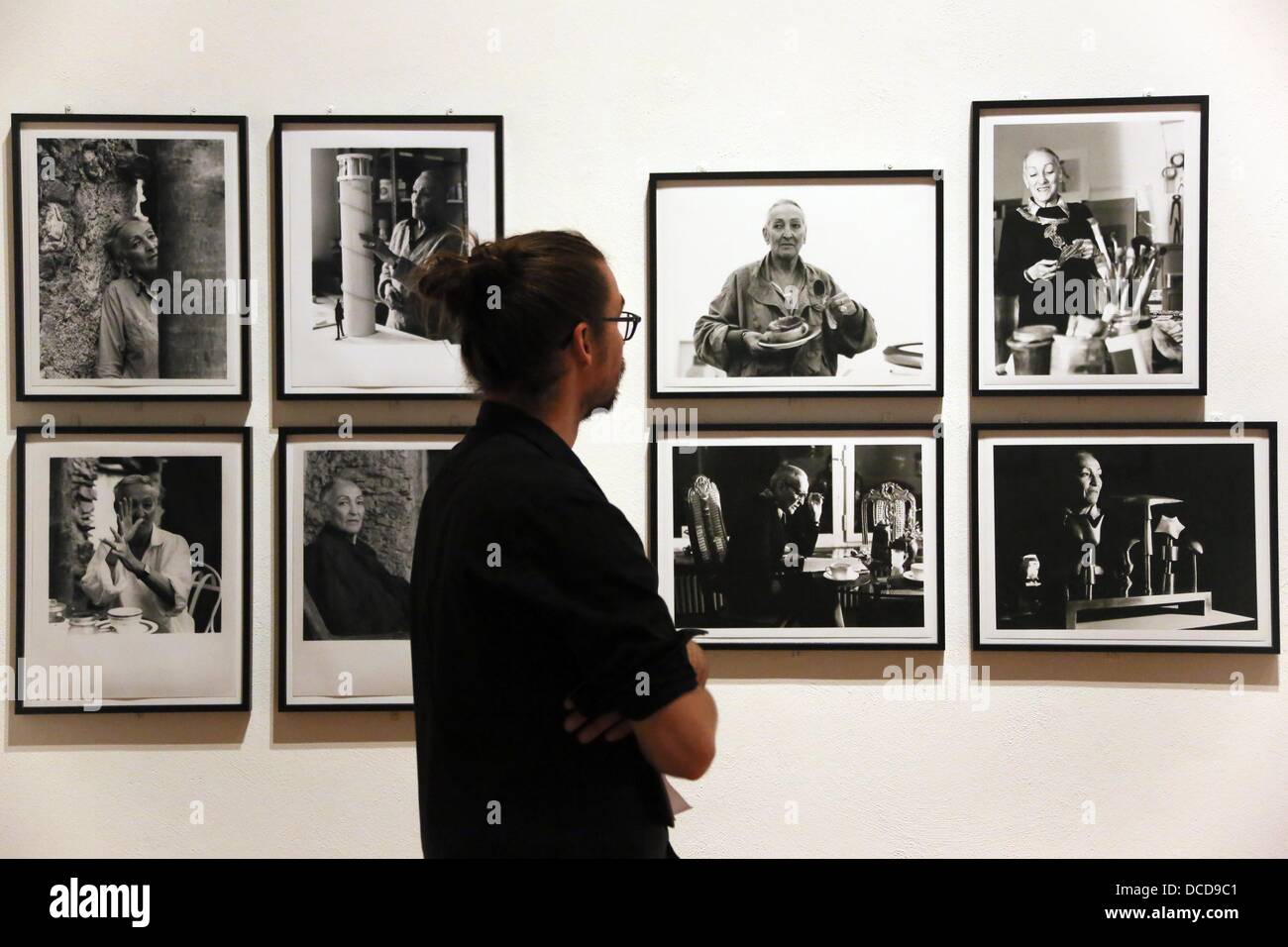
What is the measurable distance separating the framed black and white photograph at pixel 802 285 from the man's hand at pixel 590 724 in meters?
1.02

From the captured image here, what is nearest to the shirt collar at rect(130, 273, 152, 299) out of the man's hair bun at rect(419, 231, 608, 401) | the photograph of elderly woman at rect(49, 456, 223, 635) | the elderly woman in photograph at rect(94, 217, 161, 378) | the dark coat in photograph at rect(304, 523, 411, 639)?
the elderly woman in photograph at rect(94, 217, 161, 378)

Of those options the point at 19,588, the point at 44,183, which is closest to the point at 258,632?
the point at 19,588

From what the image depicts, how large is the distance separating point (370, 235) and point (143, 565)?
2.82 ft

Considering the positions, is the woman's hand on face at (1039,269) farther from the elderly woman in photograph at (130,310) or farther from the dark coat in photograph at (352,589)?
the elderly woman in photograph at (130,310)

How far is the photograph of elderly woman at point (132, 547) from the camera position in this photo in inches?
81.7

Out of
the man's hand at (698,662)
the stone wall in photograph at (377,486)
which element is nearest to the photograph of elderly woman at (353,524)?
the stone wall in photograph at (377,486)

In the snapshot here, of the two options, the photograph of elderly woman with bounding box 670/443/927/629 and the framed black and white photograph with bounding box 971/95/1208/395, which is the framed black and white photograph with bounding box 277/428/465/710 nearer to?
the photograph of elderly woman with bounding box 670/443/927/629

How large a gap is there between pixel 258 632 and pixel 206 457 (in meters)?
0.39

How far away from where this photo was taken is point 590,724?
1173mm

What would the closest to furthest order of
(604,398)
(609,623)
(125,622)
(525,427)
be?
(609,623) < (525,427) < (604,398) < (125,622)

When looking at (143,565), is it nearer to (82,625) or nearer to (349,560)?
(82,625)

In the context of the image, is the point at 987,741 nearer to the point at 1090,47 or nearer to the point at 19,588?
the point at 1090,47

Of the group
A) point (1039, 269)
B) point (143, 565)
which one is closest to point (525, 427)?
point (143, 565)

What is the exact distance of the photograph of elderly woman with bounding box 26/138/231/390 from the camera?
6.82 feet
